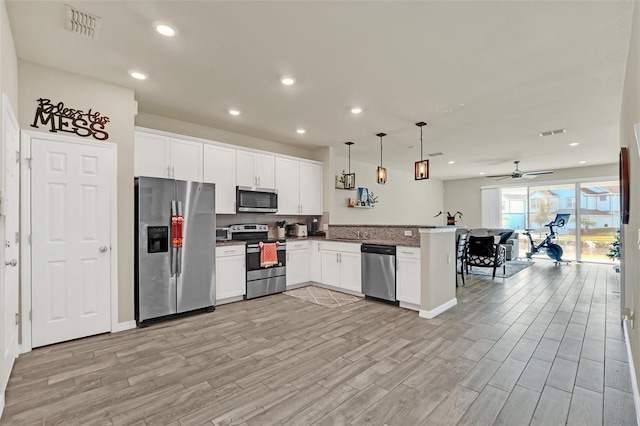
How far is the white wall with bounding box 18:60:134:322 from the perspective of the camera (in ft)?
10.2

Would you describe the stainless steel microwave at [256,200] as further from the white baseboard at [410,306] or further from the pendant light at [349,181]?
the white baseboard at [410,306]

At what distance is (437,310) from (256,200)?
10.7 ft

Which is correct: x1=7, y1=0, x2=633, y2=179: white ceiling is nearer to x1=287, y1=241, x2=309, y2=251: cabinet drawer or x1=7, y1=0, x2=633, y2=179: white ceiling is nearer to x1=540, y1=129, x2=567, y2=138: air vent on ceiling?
x1=540, y1=129, x2=567, y2=138: air vent on ceiling

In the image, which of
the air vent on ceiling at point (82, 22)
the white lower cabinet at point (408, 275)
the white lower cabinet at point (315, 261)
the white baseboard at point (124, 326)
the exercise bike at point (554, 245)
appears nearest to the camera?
the air vent on ceiling at point (82, 22)

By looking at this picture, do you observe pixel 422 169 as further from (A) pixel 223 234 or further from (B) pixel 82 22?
(B) pixel 82 22

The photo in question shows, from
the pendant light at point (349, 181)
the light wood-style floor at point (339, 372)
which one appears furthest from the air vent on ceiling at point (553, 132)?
the pendant light at point (349, 181)

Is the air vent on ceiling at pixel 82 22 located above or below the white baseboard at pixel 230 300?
above

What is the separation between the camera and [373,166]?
8211mm

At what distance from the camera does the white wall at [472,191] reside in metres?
9.02

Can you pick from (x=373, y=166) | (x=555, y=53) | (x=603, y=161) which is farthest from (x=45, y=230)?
(x=603, y=161)

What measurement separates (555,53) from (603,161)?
7.33 m

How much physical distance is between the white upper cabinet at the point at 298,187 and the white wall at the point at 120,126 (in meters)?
2.49

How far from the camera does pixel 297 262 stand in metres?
5.39

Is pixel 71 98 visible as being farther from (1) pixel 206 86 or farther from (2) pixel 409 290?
(2) pixel 409 290
